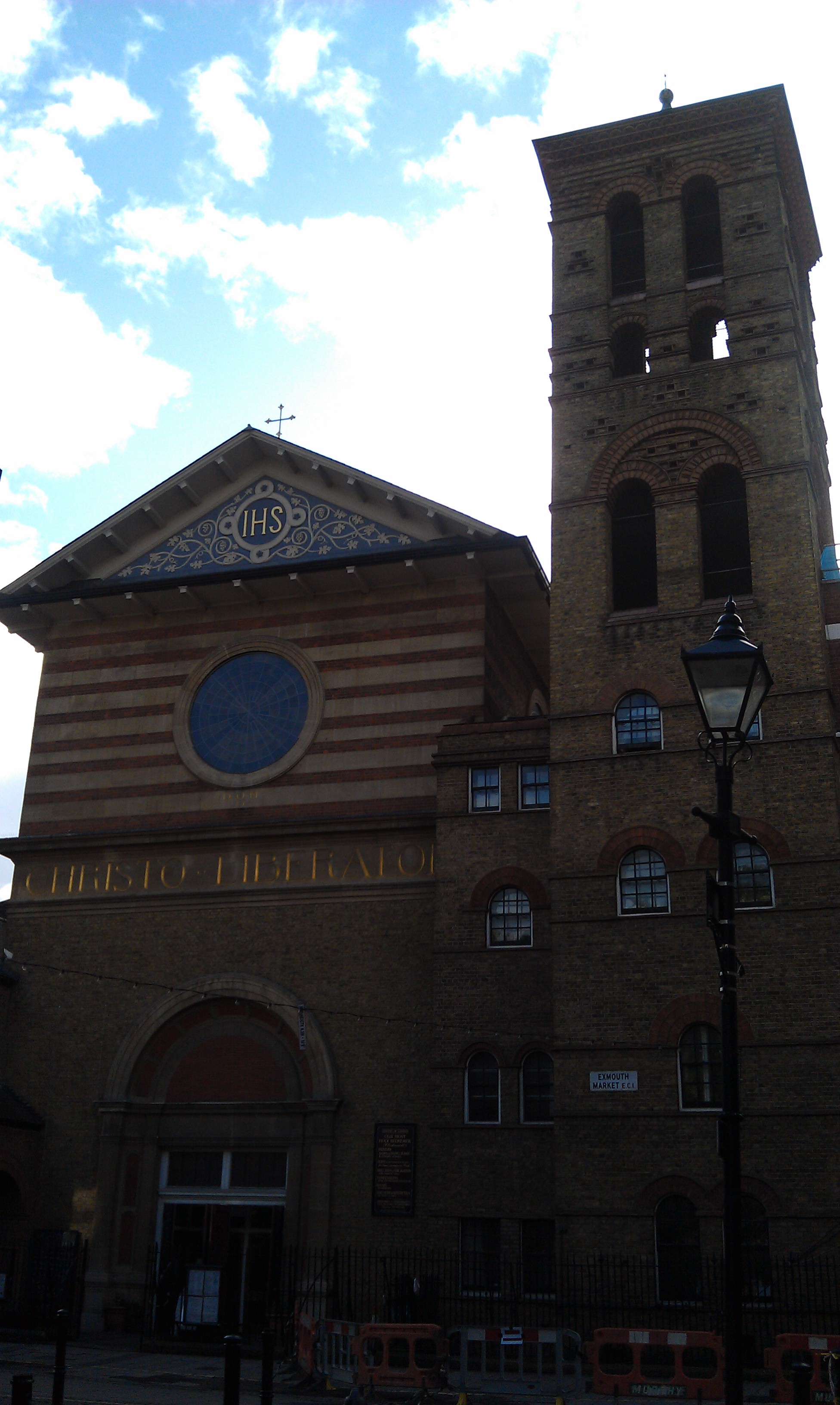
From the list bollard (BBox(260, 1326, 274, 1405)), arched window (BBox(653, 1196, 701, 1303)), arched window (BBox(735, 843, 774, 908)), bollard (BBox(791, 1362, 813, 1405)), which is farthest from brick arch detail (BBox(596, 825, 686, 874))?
bollard (BBox(791, 1362, 813, 1405))

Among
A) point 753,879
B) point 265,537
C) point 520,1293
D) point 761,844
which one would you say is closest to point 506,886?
point 753,879

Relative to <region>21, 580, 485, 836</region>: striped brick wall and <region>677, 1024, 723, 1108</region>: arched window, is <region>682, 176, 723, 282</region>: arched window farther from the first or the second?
<region>677, 1024, 723, 1108</region>: arched window

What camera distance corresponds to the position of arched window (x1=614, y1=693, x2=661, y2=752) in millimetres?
25344

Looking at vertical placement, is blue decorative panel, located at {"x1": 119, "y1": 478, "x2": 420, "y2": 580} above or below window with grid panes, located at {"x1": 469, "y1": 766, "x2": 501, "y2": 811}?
above

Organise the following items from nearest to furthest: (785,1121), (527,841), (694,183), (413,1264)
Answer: (785,1121)
(413,1264)
(527,841)
(694,183)

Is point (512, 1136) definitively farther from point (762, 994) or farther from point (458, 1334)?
point (762, 994)

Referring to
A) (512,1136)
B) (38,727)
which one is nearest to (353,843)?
(512,1136)

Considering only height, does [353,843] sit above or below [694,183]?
below

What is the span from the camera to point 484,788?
27.0m

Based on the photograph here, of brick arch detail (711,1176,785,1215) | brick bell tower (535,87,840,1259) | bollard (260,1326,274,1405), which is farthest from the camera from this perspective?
brick bell tower (535,87,840,1259)

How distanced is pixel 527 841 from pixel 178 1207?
1043 centimetres

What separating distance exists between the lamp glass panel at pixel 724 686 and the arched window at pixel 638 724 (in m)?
14.9

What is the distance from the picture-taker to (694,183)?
30.4 metres

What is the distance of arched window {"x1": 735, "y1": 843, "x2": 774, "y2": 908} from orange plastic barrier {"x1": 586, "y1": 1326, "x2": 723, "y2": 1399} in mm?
7287
